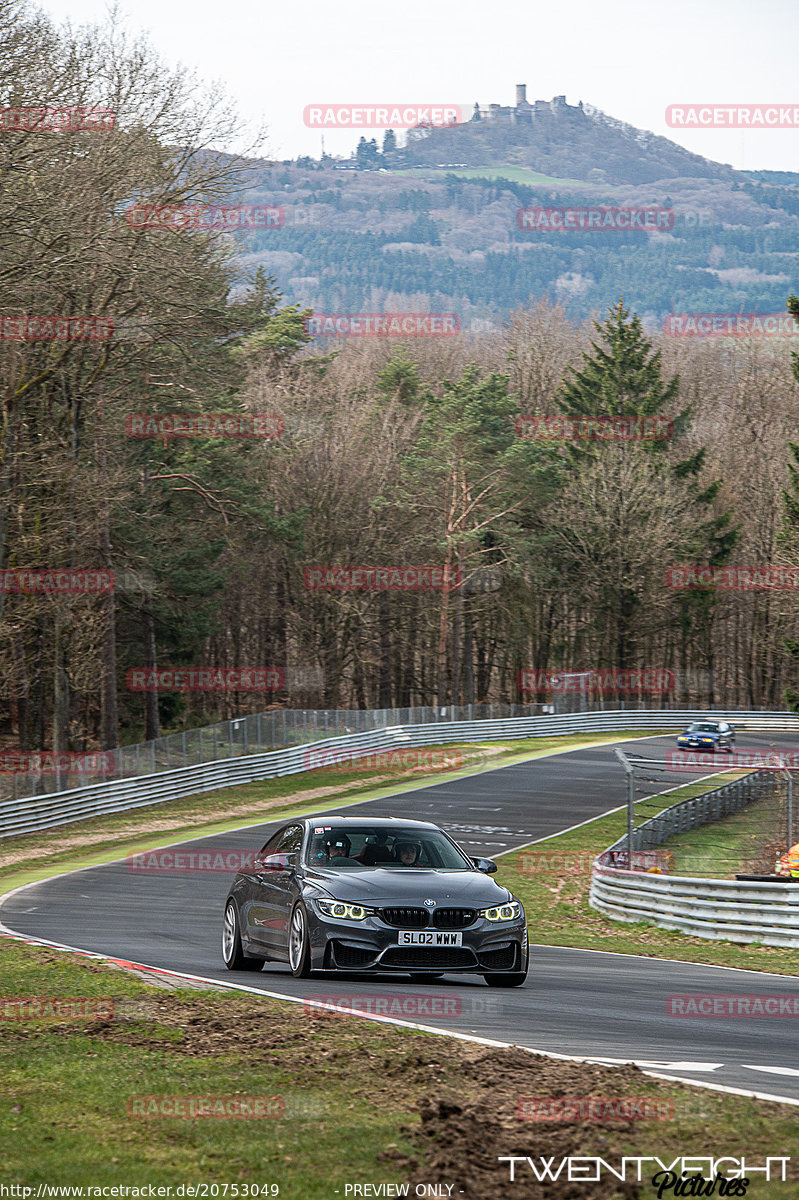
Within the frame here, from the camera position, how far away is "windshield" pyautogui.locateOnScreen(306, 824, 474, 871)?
12.0m

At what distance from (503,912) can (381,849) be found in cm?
135

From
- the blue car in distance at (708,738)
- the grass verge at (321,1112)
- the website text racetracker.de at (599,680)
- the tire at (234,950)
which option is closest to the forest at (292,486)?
the website text racetracker.de at (599,680)

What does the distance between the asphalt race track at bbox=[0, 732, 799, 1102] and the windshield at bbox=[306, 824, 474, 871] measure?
98cm

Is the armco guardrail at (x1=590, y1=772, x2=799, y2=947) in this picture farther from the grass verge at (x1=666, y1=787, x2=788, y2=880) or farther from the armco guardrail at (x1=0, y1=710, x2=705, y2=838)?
the armco guardrail at (x1=0, y1=710, x2=705, y2=838)

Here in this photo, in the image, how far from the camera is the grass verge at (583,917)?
16609mm

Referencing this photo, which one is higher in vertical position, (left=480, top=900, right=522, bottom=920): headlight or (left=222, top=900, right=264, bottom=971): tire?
(left=480, top=900, right=522, bottom=920): headlight

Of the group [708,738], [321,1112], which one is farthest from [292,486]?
[321,1112]

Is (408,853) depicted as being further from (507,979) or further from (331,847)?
(507,979)

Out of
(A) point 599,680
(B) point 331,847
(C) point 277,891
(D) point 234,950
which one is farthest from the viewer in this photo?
(A) point 599,680

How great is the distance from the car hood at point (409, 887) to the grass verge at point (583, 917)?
469 centimetres

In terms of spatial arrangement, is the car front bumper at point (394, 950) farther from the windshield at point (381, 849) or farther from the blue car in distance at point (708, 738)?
the blue car in distance at point (708, 738)

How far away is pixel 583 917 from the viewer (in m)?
22.1

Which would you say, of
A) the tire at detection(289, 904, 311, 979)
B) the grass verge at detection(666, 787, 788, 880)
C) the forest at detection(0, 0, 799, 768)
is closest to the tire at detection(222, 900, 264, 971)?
the tire at detection(289, 904, 311, 979)

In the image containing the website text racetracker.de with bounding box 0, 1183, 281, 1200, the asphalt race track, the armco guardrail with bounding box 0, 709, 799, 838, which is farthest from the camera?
the armco guardrail with bounding box 0, 709, 799, 838
